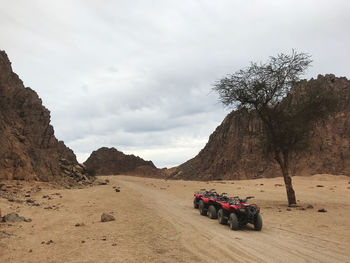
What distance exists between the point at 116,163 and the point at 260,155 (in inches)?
3048

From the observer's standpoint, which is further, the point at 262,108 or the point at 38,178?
the point at 38,178

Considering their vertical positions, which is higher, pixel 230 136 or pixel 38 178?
pixel 230 136

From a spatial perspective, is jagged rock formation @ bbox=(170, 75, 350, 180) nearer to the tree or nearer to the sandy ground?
the tree

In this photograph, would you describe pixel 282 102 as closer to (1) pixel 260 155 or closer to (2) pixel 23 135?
(2) pixel 23 135

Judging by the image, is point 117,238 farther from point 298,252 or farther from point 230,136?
point 230,136

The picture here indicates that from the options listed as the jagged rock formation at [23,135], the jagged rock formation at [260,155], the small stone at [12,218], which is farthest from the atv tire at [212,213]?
the jagged rock formation at [23,135]

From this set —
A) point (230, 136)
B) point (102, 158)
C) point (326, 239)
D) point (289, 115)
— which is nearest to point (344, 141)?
point (230, 136)

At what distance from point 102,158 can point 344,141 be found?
91.9m

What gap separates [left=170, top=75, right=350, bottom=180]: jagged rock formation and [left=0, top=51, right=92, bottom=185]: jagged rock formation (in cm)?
1921

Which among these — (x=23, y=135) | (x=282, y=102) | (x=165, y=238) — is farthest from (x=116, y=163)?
(x=165, y=238)

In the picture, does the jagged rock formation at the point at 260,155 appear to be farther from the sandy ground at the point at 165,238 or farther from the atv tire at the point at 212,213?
the sandy ground at the point at 165,238

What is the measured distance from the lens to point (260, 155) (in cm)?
5172

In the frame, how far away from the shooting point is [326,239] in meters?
9.27

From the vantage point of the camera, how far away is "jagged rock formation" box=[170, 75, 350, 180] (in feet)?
163
